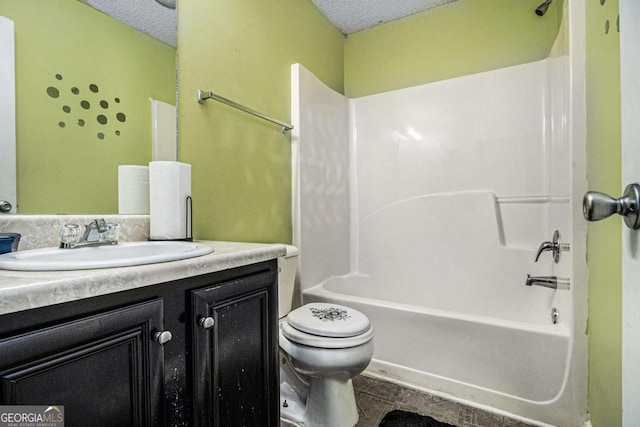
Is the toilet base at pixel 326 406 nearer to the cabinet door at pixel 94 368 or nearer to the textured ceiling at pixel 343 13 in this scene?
the cabinet door at pixel 94 368

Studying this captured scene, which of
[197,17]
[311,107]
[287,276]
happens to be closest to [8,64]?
[197,17]

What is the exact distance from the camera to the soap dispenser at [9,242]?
767mm

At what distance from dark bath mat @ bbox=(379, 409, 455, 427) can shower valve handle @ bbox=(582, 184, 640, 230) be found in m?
1.34

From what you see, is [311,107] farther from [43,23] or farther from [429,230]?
[43,23]

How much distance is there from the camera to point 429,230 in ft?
7.62

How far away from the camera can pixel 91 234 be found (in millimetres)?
960

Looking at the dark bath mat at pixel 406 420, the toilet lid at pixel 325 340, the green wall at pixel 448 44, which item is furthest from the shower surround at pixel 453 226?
the toilet lid at pixel 325 340

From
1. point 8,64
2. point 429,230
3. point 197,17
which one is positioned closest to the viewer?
point 8,64

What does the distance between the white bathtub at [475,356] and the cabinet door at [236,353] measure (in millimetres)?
921

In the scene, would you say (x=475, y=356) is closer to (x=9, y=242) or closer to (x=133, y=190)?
(x=133, y=190)

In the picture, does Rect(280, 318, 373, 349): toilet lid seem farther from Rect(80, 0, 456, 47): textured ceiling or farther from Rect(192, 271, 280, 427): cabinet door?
Rect(80, 0, 456, 47): textured ceiling

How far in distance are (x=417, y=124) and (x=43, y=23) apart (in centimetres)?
211

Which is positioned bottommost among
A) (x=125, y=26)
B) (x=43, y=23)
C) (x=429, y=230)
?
(x=429, y=230)

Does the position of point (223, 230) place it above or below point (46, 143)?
below
